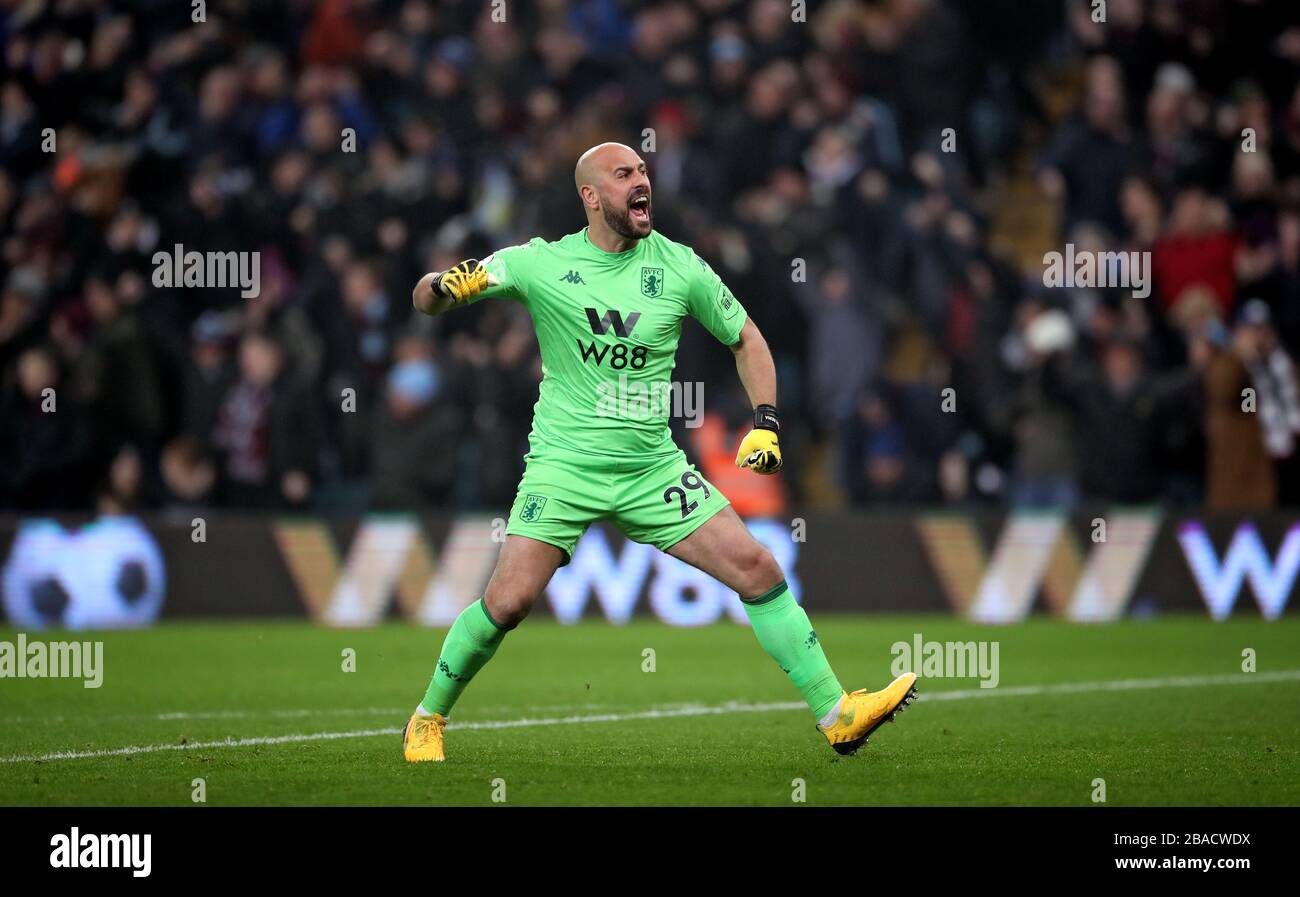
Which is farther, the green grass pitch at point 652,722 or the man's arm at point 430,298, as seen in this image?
the man's arm at point 430,298

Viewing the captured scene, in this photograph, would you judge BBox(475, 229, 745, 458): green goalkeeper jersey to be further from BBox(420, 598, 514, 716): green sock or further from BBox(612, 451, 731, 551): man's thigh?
BBox(420, 598, 514, 716): green sock

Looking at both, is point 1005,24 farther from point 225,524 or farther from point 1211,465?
point 225,524

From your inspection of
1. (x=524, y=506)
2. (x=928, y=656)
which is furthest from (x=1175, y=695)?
(x=524, y=506)

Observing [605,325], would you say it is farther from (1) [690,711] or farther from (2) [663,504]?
(1) [690,711]

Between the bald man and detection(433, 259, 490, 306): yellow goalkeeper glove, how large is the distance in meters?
0.02

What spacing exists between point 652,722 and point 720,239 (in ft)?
24.2

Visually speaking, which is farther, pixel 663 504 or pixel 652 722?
pixel 652 722

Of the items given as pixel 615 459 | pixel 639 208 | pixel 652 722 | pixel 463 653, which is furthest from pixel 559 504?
pixel 652 722

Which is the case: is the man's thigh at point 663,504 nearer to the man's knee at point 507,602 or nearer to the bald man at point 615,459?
the bald man at point 615,459

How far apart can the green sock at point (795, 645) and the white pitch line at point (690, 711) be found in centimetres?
188

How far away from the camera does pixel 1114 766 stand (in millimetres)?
8516

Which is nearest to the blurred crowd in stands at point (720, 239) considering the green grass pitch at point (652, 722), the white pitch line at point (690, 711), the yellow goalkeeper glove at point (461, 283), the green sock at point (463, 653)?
the green grass pitch at point (652, 722)

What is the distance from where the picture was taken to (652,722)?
10.2 m

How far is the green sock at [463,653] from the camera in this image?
27.8 ft
